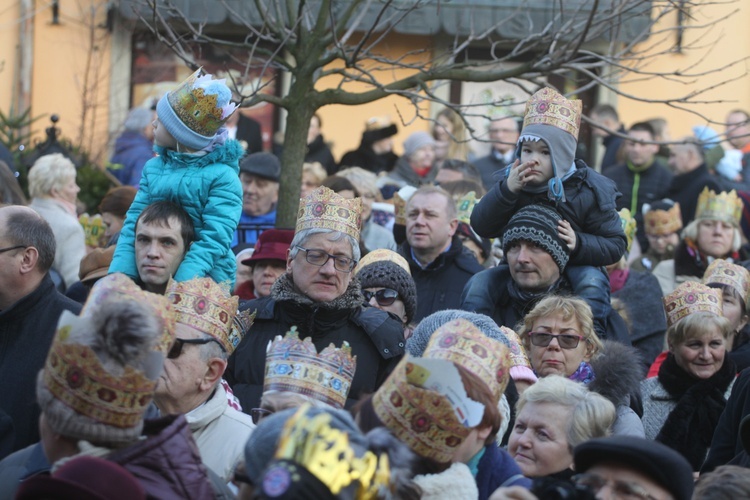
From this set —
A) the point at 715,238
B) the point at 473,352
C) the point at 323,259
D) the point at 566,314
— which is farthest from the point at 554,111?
the point at 715,238

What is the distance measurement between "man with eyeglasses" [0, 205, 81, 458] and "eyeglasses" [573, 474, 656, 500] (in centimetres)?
235

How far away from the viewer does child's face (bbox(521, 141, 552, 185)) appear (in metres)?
6.35

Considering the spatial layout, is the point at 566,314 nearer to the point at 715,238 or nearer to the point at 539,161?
the point at 539,161

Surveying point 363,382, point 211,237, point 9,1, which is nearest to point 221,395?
point 363,382

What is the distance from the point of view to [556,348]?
20.3ft

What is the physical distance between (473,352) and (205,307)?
1.27 m

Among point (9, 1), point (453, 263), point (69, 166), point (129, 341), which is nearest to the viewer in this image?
point (129, 341)

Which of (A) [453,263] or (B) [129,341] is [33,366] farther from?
(A) [453,263]

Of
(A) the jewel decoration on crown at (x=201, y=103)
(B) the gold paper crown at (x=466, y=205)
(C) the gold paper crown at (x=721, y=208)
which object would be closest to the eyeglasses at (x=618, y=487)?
(A) the jewel decoration on crown at (x=201, y=103)

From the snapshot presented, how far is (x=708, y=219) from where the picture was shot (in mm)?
9789

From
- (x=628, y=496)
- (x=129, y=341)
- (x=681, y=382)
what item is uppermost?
(x=129, y=341)

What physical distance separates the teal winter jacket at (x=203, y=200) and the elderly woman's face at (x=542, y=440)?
1.86 metres

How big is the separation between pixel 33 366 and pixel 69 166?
397 cm

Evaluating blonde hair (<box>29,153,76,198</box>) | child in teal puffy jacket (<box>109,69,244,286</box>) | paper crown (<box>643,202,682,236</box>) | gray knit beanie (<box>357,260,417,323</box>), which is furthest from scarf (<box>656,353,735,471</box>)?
A: blonde hair (<box>29,153,76,198</box>)
